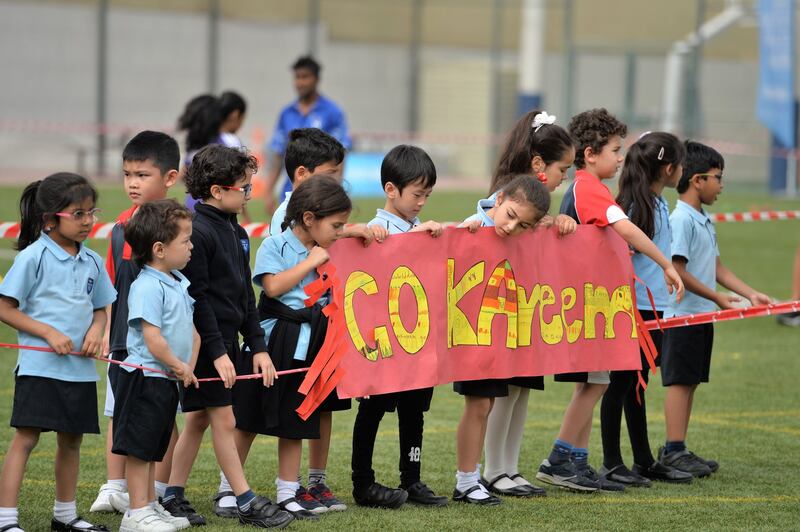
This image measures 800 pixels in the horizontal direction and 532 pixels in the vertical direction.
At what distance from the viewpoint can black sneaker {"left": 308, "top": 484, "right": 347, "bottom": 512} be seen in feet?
18.0

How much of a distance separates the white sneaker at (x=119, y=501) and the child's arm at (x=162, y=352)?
2.71 ft

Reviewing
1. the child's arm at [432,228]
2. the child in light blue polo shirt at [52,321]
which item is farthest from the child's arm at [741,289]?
the child in light blue polo shirt at [52,321]

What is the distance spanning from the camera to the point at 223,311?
16.8 ft

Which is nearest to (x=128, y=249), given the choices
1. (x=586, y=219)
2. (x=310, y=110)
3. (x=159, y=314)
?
(x=159, y=314)

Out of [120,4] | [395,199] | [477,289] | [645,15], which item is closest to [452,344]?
[477,289]

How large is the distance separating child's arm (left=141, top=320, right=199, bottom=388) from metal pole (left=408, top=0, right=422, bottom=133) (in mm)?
29878

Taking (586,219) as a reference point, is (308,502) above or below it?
below

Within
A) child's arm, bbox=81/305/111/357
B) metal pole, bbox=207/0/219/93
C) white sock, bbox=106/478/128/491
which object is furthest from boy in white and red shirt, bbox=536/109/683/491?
metal pole, bbox=207/0/219/93

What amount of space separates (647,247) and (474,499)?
142 cm

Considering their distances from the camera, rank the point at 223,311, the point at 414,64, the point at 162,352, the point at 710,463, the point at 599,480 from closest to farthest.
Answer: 1. the point at 162,352
2. the point at 223,311
3. the point at 599,480
4. the point at 710,463
5. the point at 414,64

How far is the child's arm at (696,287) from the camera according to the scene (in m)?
6.50

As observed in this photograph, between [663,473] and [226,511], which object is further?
[663,473]

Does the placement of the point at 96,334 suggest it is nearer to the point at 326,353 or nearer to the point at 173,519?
the point at 173,519

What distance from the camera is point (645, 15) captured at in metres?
33.6
